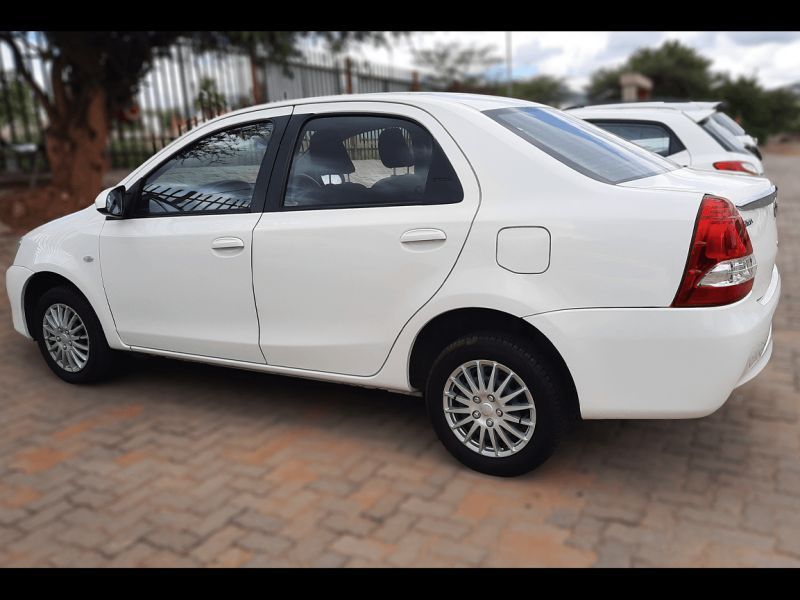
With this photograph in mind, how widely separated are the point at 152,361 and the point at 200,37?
843 cm

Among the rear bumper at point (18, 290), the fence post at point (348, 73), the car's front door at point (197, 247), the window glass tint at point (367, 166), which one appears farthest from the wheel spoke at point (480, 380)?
the fence post at point (348, 73)

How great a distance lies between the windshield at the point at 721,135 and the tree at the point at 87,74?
6304mm

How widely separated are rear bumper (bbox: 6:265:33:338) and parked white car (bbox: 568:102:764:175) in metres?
5.07

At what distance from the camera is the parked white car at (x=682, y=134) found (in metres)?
6.76

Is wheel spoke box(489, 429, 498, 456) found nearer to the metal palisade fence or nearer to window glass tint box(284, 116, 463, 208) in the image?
window glass tint box(284, 116, 463, 208)

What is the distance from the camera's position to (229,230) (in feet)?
12.8

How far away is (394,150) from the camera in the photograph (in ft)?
11.8

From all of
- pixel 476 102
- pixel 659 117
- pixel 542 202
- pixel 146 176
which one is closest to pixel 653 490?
pixel 542 202

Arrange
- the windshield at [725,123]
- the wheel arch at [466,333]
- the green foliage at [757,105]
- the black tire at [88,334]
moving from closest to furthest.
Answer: the wheel arch at [466,333], the black tire at [88,334], the windshield at [725,123], the green foliage at [757,105]

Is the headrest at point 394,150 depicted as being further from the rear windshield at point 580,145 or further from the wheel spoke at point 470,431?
the wheel spoke at point 470,431

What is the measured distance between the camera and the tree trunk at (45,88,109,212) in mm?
11359

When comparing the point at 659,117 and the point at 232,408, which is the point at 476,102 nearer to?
the point at 232,408

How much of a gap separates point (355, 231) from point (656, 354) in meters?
1.47
